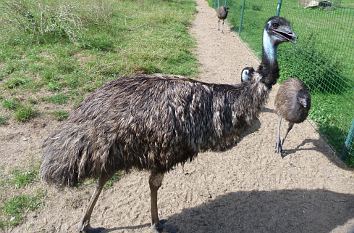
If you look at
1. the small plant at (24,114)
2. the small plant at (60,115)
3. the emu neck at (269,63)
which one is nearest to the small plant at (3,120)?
the small plant at (24,114)

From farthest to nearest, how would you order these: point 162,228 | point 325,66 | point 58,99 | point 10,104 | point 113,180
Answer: point 325,66 < point 58,99 < point 10,104 < point 113,180 < point 162,228

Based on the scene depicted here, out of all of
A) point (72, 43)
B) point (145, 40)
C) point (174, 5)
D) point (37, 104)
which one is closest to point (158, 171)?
point (37, 104)

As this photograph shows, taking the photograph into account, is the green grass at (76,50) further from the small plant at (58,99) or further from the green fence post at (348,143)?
the green fence post at (348,143)

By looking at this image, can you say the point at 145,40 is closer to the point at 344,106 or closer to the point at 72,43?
the point at 72,43

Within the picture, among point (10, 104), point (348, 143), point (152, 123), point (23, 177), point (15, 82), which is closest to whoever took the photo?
point (152, 123)

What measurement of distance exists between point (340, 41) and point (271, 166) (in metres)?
6.26

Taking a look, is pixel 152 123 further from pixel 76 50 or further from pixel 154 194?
pixel 76 50

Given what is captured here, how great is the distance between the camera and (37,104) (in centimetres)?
539

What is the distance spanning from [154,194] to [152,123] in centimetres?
78

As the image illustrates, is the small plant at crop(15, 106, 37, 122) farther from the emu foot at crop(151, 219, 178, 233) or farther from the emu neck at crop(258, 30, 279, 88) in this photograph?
the emu neck at crop(258, 30, 279, 88)

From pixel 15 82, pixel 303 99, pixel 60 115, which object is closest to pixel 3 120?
pixel 60 115

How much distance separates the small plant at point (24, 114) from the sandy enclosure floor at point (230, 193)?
0.50 feet

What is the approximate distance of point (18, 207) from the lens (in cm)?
356

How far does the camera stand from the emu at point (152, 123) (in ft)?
9.35
